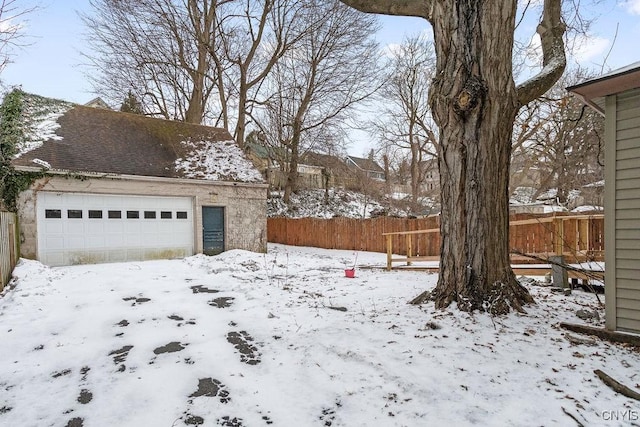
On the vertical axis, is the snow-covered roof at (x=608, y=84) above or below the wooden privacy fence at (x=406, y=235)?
above

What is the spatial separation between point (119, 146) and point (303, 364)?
11.3 meters

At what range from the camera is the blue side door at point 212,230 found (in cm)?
1201

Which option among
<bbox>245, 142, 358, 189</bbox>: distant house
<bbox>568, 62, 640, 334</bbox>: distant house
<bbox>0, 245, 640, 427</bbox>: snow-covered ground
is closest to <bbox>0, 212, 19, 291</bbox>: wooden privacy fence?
<bbox>0, 245, 640, 427</bbox>: snow-covered ground

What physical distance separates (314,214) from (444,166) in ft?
63.7

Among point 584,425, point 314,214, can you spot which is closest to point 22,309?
point 584,425

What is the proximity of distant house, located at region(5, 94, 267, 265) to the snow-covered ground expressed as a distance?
15.6 ft

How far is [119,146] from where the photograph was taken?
37.9ft

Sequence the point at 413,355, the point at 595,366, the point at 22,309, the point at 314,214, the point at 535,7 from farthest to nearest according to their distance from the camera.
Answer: the point at 314,214 < the point at 535,7 < the point at 22,309 < the point at 413,355 < the point at 595,366

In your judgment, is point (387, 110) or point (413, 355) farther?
point (387, 110)

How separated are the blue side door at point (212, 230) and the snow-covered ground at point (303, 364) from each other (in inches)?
256

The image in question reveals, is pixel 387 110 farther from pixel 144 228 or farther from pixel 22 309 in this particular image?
pixel 22 309

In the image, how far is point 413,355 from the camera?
3.14 metres

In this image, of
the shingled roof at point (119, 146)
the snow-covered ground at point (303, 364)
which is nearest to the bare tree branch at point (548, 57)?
the snow-covered ground at point (303, 364)

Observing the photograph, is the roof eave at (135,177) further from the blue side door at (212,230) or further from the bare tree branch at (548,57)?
the bare tree branch at (548,57)
